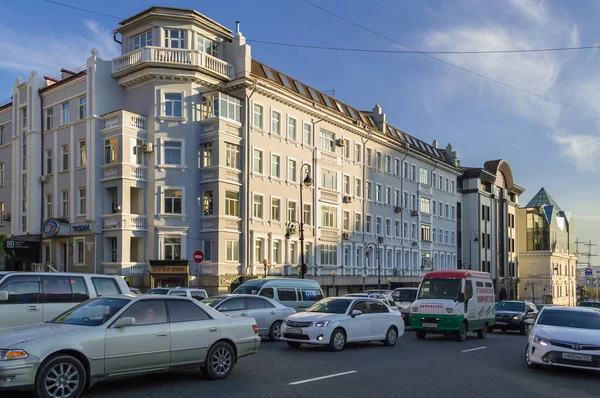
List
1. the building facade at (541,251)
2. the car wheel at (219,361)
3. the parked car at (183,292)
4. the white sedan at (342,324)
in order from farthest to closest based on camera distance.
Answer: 1. the building facade at (541,251)
2. the parked car at (183,292)
3. the white sedan at (342,324)
4. the car wheel at (219,361)

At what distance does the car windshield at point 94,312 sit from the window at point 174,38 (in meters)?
29.2

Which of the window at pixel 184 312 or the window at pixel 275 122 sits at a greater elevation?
the window at pixel 275 122

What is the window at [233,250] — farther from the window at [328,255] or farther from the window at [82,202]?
Answer: the window at [328,255]

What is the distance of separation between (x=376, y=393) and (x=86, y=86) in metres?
33.2

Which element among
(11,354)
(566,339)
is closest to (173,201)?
(566,339)

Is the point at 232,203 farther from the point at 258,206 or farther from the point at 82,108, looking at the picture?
the point at 82,108

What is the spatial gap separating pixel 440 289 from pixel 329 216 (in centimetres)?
2506

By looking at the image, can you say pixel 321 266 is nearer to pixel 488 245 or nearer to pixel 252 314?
pixel 252 314

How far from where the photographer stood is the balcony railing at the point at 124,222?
3512 cm

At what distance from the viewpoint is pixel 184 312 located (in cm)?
1038

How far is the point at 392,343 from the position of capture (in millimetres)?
18219

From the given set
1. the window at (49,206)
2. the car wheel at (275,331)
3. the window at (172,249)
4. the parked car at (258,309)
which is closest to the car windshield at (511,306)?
the parked car at (258,309)

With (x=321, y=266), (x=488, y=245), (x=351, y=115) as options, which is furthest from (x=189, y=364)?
(x=488, y=245)

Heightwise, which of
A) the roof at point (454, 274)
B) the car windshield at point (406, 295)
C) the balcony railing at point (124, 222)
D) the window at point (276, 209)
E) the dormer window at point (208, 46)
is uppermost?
the dormer window at point (208, 46)
